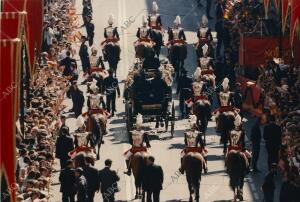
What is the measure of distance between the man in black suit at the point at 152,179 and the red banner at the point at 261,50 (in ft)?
43.0

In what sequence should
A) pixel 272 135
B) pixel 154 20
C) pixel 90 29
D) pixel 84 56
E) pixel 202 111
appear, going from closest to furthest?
1. pixel 272 135
2. pixel 202 111
3. pixel 84 56
4. pixel 154 20
5. pixel 90 29

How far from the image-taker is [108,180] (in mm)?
32562

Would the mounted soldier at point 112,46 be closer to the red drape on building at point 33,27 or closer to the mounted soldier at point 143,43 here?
the mounted soldier at point 143,43

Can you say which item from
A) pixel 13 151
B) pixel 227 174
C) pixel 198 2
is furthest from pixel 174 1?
pixel 13 151

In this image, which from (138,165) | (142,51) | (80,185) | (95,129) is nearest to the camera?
(80,185)

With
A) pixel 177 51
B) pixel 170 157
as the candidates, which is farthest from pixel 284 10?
pixel 177 51

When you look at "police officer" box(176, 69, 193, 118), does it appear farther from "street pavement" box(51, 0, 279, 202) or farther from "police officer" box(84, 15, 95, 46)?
"police officer" box(84, 15, 95, 46)

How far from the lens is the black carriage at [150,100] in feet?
133

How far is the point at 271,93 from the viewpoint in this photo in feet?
132

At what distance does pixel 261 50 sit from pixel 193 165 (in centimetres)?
1243

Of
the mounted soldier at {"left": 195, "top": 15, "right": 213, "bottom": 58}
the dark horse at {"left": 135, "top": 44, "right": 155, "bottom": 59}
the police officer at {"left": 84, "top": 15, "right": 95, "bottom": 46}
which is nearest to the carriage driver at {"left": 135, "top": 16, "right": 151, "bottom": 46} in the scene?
the dark horse at {"left": 135, "top": 44, "right": 155, "bottom": 59}

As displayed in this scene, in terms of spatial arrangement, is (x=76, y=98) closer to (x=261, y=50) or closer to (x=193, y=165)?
(x=261, y=50)

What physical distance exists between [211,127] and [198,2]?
58.6ft

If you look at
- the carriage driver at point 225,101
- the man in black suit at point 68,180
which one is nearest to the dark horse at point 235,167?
the man in black suit at point 68,180
